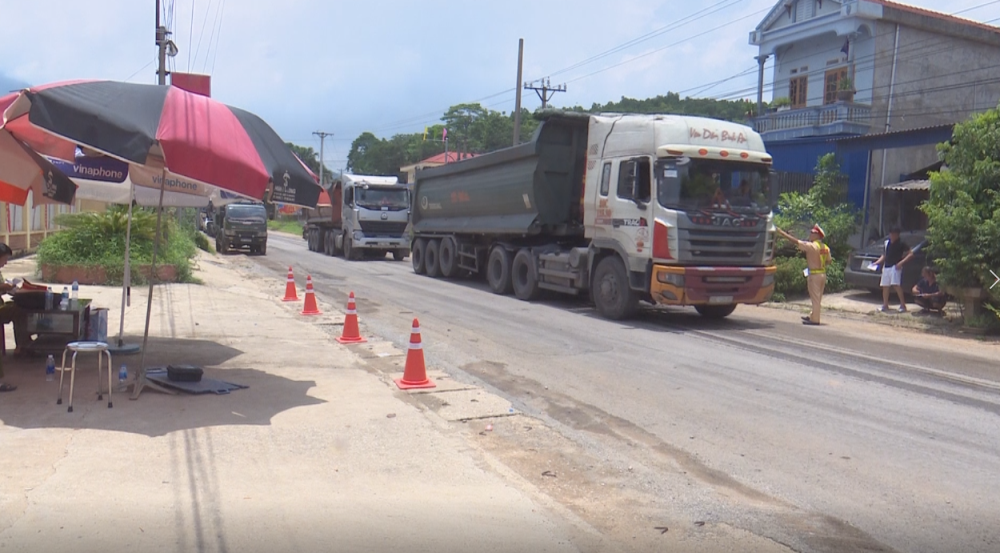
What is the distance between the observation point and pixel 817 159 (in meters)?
21.2

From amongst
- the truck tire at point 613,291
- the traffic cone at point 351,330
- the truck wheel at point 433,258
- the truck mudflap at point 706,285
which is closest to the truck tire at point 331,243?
the truck wheel at point 433,258

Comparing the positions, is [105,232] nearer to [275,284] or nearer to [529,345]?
[275,284]

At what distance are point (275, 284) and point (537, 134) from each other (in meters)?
8.18

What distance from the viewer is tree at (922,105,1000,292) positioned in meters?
12.8

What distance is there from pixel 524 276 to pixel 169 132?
1159 centimetres

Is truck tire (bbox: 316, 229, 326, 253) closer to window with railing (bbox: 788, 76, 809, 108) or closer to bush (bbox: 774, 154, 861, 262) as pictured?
window with railing (bbox: 788, 76, 809, 108)

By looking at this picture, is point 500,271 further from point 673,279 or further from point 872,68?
point 872,68

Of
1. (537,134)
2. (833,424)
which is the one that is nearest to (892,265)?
(537,134)

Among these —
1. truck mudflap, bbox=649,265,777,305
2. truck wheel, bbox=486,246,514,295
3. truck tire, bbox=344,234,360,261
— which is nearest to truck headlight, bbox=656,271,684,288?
truck mudflap, bbox=649,265,777,305

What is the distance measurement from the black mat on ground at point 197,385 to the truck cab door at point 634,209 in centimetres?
726

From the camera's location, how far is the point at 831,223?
60.5ft

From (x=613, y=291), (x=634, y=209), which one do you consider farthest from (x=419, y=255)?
(x=634, y=209)

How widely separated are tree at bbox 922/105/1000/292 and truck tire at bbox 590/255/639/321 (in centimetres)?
509

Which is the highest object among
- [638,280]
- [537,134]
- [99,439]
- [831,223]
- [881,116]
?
[881,116]
